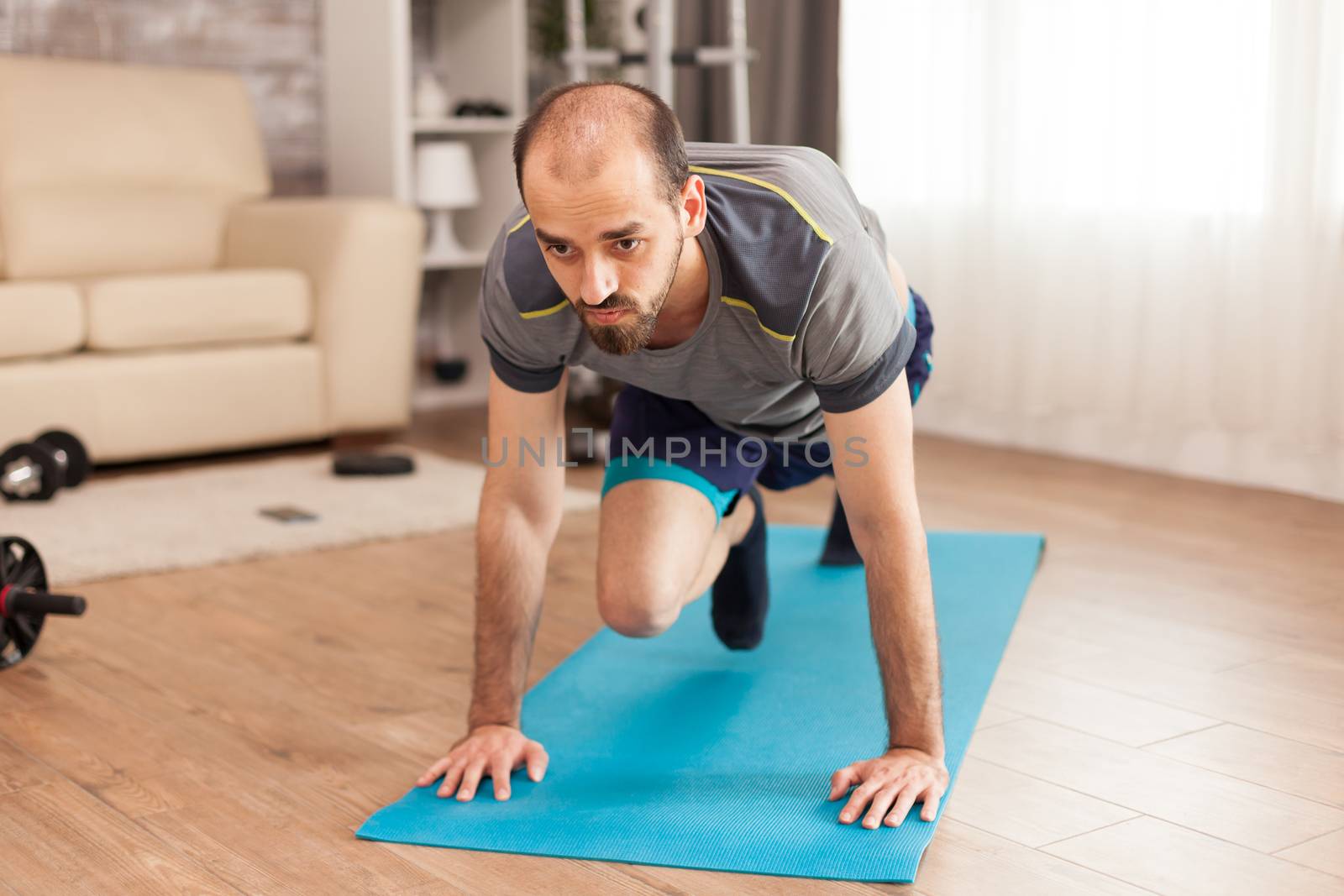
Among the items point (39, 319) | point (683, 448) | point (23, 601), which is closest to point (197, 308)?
point (39, 319)

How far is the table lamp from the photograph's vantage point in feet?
14.3

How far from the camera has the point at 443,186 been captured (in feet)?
14.3

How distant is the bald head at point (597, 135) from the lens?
1368mm

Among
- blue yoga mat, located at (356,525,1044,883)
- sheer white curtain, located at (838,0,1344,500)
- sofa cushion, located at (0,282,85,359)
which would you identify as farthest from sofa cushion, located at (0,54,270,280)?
blue yoga mat, located at (356,525,1044,883)

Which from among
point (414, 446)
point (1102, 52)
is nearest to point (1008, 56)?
point (1102, 52)

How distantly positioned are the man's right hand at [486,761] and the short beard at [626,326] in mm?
498

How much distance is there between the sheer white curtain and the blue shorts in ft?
5.10

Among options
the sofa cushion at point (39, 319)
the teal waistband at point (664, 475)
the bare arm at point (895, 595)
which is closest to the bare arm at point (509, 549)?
the teal waistband at point (664, 475)

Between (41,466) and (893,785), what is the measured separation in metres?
2.20

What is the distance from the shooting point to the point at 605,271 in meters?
1.39

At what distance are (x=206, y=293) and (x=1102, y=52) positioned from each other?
2.21 meters

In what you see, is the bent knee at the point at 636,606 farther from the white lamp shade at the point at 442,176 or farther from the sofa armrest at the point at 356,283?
the white lamp shade at the point at 442,176

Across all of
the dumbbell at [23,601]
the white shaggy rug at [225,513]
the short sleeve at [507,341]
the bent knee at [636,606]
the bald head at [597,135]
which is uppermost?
the bald head at [597,135]

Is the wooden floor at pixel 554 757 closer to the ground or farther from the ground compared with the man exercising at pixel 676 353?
closer to the ground
